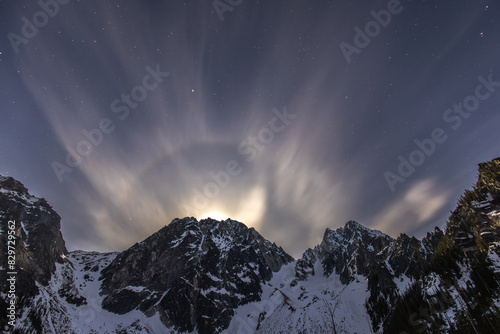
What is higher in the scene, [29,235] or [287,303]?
[29,235]

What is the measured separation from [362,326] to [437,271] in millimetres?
103766

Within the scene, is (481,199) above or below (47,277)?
below

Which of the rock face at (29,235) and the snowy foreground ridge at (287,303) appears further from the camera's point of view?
the rock face at (29,235)

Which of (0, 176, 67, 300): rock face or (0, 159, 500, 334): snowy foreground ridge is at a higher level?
(0, 176, 67, 300): rock face

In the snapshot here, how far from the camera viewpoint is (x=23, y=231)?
151m

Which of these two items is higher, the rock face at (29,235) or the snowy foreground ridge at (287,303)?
the rock face at (29,235)

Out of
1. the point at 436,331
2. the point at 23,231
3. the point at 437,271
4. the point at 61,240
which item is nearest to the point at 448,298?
the point at 436,331

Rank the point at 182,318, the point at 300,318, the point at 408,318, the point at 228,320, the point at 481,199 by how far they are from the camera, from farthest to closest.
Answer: the point at 228,320 → the point at 182,318 → the point at 300,318 → the point at 408,318 → the point at 481,199

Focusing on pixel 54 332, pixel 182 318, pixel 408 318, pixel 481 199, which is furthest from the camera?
pixel 182 318

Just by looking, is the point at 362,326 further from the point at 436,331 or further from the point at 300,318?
the point at 436,331

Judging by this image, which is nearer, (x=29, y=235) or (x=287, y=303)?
(x=29, y=235)

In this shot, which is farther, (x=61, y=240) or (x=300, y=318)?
(x=61, y=240)

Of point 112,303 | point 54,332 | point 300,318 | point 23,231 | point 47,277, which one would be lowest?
point 300,318

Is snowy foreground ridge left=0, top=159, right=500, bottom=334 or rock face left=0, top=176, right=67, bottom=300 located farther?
rock face left=0, top=176, right=67, bottom=300
